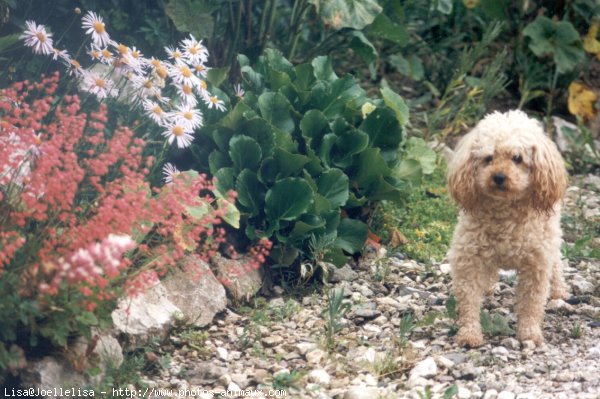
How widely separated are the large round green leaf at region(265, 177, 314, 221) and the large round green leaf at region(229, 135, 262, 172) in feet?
0.58

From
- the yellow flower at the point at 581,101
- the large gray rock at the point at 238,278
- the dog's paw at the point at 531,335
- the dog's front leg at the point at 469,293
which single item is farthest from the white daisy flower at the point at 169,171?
the yellow flower at the point at 581,101

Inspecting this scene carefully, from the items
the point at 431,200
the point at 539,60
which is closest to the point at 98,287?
the point at 431,200

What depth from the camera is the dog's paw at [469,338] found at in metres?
3.90

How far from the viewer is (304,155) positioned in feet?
15.0

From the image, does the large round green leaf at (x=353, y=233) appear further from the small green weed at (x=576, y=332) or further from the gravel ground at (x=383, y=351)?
the small green weed at (x=576, y=332)

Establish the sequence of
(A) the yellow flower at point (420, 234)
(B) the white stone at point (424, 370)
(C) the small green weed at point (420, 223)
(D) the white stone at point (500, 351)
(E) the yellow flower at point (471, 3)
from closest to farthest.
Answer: (B) the white stone at point (424, 370) → (D) the white stone at point (500, 351) → (C) the small green weed at point (420, 223) → (A) the yellow flower at point (420, 234) → (E) the yellow flower at point (471, 3)

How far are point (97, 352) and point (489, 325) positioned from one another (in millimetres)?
1784

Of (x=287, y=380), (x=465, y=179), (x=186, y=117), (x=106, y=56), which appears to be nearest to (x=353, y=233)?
(x=465, y=179)

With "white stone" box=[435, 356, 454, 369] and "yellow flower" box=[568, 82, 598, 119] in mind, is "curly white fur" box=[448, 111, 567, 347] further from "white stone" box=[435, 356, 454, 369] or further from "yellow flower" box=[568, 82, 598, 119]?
"yellow flower" box=[568, 82, 598, 119]

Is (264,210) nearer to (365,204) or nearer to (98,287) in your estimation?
(365,204)

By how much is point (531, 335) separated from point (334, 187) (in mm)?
1235

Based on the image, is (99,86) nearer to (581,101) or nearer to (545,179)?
(545,179)

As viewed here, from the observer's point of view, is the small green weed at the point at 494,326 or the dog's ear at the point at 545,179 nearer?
the dog's ear at the point at 545,179

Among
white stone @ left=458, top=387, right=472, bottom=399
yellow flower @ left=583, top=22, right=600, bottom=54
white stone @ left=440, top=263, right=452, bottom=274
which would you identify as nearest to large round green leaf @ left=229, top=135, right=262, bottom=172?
white stone @ left=440, top=263, right=452, bottom=274
